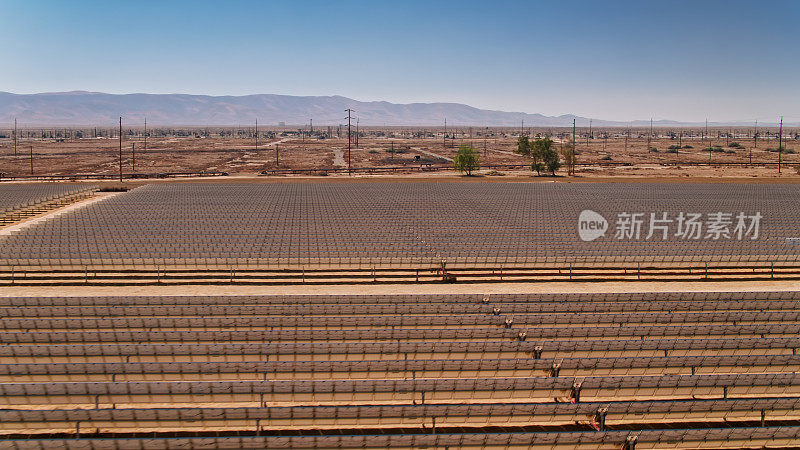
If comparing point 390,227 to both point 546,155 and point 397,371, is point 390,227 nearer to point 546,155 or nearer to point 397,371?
point 397,371

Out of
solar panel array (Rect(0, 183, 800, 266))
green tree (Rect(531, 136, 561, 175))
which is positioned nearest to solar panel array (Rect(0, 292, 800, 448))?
solar panel array (Rect(0, 183, 800, 266))

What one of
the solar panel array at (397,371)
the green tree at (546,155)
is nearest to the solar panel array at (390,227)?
the solar panel array at (397,371)

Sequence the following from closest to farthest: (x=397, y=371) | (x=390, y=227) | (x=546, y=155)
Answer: (x=397, y=371) < (x=390, y=227) < (x=546, y=155)

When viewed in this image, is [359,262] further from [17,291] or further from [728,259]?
[728,259]

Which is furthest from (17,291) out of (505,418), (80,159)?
(80,159)

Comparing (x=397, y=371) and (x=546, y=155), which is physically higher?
(x=546, y=155)

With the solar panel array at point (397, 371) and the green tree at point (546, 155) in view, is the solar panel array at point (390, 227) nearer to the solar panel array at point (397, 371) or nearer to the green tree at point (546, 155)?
the solar panel array at point (397, 371)

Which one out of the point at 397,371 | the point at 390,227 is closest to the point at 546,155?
the point at 390,227
